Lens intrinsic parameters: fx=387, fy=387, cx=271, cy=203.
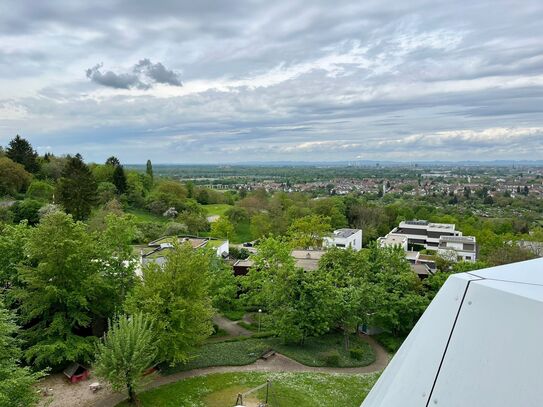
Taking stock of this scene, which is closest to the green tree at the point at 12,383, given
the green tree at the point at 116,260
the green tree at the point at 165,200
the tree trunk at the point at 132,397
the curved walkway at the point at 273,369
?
the tree trunk at the point at 132,397

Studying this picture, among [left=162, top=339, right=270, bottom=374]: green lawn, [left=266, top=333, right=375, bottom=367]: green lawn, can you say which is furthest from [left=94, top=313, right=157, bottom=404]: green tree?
[left=266, top=333, right=375, bottom=367]: green lawn

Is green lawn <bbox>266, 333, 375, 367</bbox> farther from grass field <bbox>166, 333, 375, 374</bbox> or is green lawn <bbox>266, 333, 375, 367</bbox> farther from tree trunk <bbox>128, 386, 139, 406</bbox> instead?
tree trunk <bbox>128, 386, 139, 406</bbox>

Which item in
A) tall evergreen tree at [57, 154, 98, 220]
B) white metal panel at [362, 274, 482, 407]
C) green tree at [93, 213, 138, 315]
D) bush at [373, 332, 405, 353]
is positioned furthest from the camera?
tall evergreen tree at [57, 154, 98, 220]

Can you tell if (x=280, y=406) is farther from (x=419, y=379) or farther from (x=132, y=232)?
(x=419, y=379)

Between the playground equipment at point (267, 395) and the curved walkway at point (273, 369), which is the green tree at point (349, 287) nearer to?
the curved walkway at point (273, 369)

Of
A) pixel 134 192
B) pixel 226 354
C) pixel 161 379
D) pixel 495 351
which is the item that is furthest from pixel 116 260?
pixel 134 192

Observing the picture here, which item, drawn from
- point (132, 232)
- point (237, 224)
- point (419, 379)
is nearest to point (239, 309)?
point (132, 232)

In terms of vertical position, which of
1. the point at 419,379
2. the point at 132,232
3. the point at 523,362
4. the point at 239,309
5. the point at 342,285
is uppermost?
the point at 523,362
